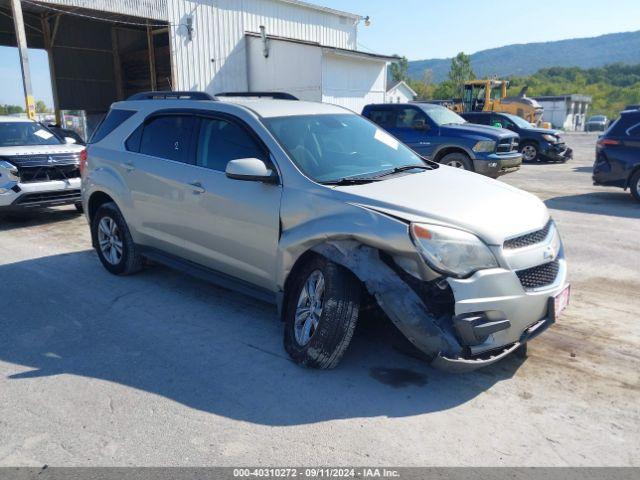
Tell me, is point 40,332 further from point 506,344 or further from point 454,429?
point 506,344

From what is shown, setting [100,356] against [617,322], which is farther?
[617,322]

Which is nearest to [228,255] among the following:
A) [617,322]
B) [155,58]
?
[617,322]

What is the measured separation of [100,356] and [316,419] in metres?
1.82

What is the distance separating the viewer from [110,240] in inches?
228

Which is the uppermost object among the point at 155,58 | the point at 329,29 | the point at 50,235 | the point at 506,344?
the point at 329,29

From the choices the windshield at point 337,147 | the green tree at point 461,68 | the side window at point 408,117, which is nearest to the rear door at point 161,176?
the windshield at point 337,147

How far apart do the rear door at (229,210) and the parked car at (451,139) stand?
802cm

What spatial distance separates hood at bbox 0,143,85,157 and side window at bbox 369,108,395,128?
6994mm

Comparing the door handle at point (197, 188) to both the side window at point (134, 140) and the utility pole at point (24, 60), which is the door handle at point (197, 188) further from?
the utility pole at point (24, 60)

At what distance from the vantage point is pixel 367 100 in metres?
24.6

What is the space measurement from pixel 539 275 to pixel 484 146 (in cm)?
856

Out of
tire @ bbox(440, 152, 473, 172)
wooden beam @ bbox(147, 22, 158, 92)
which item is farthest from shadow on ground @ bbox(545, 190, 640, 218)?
wooden beam @ bbox(147, 22, 158, 92)

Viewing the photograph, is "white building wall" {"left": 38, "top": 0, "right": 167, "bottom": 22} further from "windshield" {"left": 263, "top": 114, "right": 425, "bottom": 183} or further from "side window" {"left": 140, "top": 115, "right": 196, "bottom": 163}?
"windshield" {"left": 263, "top": 114, "right": 425, "bottom": 183}

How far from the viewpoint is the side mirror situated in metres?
3.82
